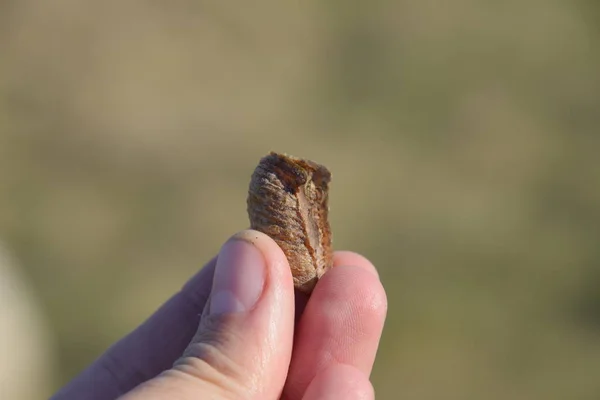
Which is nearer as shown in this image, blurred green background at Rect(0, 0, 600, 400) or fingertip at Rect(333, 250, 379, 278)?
fingertip at Rect(333, 250, 379, 278)

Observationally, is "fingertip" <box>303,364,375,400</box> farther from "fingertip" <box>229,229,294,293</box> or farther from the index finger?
"fingertip" <box>229,229,294,293</box>

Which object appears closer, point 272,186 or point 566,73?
point 272,186

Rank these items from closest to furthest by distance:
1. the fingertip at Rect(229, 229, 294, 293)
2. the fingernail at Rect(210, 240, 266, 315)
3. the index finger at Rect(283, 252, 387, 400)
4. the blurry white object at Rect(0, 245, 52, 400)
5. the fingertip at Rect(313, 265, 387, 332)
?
the fingernail at Rect(210, 240, 266, 315)
the fingertip at Rect(229, 229, 294, 293)
the index finger at Rect(283, 252, 387, 400)
the fingertip at Rect(313, 265, 387, 332)
the blurry white object at Rect(0, 245, 52, 400)

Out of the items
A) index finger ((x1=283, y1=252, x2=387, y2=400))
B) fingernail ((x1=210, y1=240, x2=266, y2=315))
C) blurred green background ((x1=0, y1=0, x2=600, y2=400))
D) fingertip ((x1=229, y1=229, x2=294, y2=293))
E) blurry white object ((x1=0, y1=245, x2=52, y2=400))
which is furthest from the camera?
blurred green background ((x1=0, y1=0, x2=600, y2=400))

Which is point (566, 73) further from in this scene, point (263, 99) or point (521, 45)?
point (263, 99)

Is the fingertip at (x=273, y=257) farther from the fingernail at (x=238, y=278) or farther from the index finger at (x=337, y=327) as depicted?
the index finger at (x=337, y=327)

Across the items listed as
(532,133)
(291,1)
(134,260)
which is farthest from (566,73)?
(134,260)

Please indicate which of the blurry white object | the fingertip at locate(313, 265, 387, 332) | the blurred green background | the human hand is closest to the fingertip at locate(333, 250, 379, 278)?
the human hand
